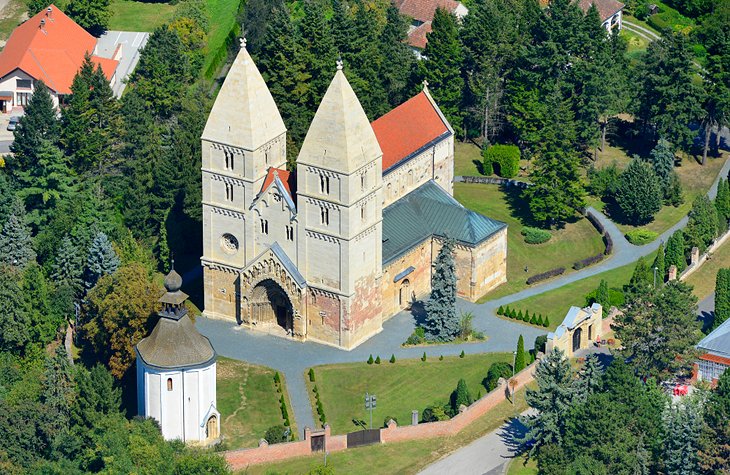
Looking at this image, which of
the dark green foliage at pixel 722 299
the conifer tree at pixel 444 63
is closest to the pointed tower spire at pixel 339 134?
the dark green foliage at pixel 722 299

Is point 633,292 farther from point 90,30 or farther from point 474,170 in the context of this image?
point 90,30

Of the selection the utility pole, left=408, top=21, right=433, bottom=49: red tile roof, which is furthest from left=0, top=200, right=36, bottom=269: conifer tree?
left=408, top=21, right=433, bottom=49: red tile roof

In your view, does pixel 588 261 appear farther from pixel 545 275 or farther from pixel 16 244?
pixel 16 244

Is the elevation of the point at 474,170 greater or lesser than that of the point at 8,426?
greater

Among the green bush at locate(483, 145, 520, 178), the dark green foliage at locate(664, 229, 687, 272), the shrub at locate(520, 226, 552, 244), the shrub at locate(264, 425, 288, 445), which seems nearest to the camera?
the shrub at locate(264, 425, 288, 445)

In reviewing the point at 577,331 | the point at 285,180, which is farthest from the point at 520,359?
the point at 285,180

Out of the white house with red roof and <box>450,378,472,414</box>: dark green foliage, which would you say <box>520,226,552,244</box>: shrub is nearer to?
<box>450,378,472,414</box>: dark green foliage

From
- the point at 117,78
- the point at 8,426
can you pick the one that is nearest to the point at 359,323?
the point at 8,426
